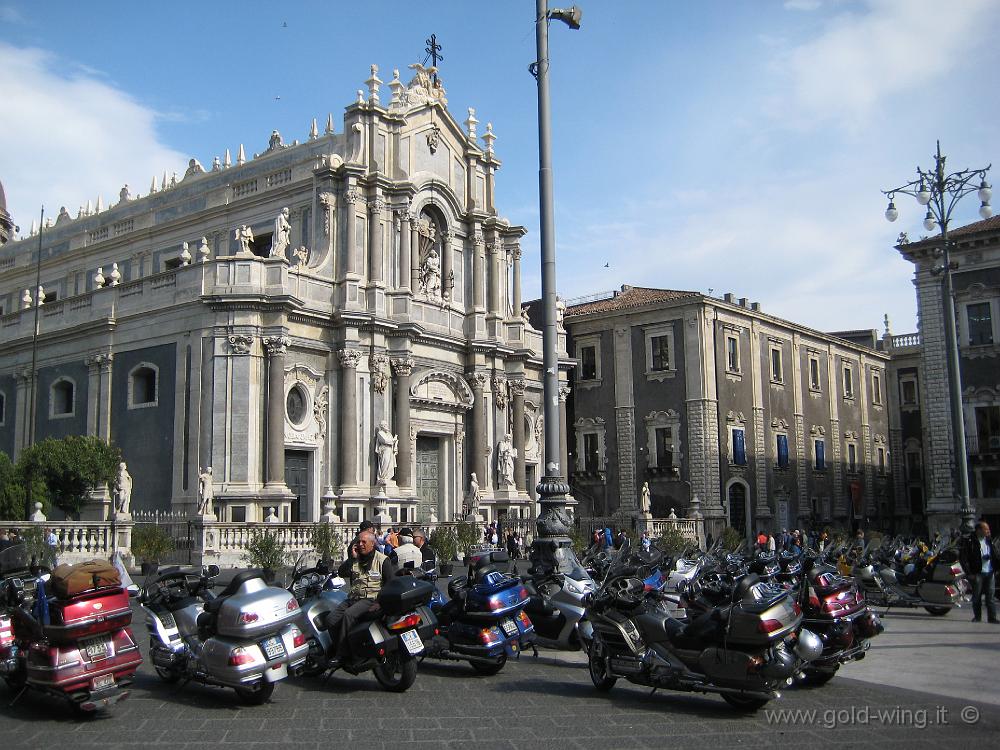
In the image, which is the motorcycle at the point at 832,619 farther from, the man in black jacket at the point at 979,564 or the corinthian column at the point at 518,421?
the corinthian column at the point at 518,421

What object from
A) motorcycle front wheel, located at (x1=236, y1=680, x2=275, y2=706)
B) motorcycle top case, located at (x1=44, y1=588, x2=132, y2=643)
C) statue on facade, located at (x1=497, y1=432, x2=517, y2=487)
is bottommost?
motorcycle front wheel, located at (x1=236, y1=680, x2=275, y2=706)

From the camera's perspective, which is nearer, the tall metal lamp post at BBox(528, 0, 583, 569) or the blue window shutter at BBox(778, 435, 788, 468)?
the tall metal lamp post at BBox(528, 0, 583, 569)

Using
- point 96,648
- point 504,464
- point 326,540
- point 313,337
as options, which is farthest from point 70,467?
point 96,648

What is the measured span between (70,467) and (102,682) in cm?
2192

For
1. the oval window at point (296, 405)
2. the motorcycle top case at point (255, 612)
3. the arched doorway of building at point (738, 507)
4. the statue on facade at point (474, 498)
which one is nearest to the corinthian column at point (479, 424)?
the statue on facade at point (474, 498)

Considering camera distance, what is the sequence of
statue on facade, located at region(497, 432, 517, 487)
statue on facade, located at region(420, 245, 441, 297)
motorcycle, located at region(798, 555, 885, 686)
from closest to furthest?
motorcycle, located at region(798, 555, 885, 686), statue on facade, located at region(420, 245, 441, 297), statue on facade, located at region(497, 432, 517, 487)

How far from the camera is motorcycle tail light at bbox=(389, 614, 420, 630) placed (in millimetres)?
9572

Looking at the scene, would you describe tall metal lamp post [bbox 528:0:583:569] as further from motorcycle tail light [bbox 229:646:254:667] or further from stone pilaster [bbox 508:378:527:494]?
stone pilaster [bbox 508:378:527:494]

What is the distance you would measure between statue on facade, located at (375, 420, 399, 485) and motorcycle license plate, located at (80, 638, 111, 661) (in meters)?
22.7

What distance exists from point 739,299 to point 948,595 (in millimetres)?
33623

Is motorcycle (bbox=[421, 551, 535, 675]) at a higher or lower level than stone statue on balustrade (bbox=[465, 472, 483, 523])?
lower

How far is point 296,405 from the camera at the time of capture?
31312 mm

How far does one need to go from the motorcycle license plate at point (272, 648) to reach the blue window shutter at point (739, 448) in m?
35.6

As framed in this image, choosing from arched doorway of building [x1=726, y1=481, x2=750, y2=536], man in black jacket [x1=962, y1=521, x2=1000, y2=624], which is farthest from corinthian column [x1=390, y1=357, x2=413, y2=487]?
man in black jacket [x1=962, y1=521, x2=1000, y2=624]
